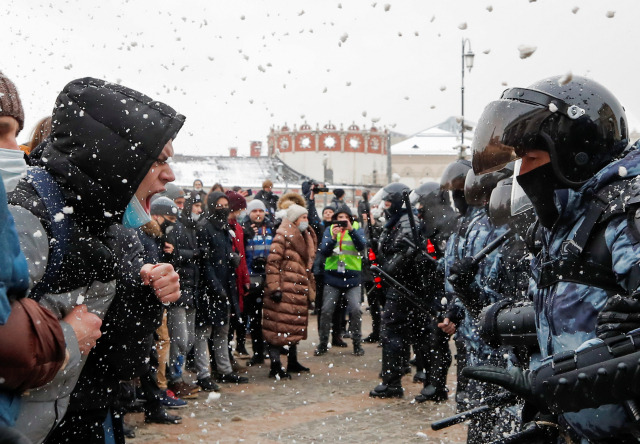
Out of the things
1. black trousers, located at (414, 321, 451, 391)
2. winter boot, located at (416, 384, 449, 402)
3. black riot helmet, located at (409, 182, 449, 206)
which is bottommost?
winter boot, located at (416, 384, 449, 402)

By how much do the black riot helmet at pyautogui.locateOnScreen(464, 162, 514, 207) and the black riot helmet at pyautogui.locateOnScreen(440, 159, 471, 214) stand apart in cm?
93

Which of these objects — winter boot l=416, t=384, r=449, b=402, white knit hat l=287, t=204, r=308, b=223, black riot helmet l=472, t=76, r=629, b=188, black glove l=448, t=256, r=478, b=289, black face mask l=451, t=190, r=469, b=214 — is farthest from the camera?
white knit hat l=287, t=204, r=308, b=223

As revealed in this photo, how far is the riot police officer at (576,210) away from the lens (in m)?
2.14

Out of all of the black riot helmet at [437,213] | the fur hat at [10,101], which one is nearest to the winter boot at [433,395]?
the black riot helmet at [437,213]

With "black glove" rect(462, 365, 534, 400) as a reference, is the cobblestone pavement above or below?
below

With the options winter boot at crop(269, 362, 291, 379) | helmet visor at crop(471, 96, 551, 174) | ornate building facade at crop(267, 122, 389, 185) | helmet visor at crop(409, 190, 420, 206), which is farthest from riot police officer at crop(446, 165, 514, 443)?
ornate building facade at crop(267, 122, 389, 185)

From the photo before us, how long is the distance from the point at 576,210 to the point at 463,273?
8.09ft

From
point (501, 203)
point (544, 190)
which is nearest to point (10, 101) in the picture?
point (544, 190)

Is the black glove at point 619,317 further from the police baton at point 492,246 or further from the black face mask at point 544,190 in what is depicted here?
the police baton at point 492,246

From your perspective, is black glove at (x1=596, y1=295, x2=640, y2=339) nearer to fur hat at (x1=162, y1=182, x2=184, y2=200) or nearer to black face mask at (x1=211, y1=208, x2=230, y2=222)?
black face mask at (x1=211, y1=208, x2=230, y2=222)

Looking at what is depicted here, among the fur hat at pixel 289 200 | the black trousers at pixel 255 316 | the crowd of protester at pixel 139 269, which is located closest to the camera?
the crowd of protester at pixel 139 269

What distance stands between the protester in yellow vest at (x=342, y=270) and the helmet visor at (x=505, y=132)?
6971mm

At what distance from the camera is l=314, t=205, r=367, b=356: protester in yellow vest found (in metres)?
9.95

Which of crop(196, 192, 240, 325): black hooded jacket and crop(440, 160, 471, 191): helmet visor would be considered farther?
crop(196, 192, 240, 325): black hooded jacket
